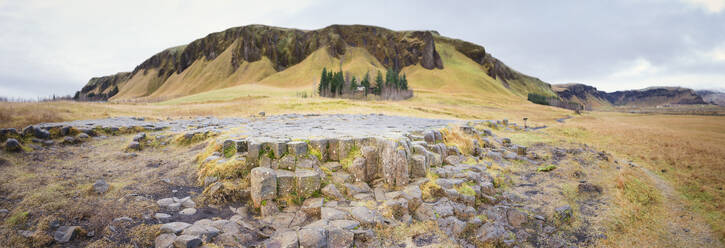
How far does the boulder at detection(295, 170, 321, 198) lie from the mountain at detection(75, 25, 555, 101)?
12200 cm

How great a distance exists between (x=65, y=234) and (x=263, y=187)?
2.93 metres

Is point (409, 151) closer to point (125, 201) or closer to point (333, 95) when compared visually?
point (125, 201)

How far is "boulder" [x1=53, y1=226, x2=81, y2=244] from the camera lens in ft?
13.1

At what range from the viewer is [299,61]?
151m

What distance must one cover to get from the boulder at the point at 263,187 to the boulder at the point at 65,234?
8.64 ft

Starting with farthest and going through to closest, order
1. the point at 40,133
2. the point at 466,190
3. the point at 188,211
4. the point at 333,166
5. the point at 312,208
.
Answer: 1. the point at 40,133
2. the point at 333,166
3. the point at 466,190
4. the point at 312,208
5. the point at 188,211

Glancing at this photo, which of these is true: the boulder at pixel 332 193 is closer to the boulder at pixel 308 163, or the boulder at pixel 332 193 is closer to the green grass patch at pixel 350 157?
the boulder at pixel 308 163

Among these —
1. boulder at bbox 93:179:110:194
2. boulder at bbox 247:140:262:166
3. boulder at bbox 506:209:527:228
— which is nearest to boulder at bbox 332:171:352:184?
boulder at bbox 247:140:262:166

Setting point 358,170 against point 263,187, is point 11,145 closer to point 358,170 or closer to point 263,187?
point 263,187

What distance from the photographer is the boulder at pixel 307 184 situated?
5.80 metres

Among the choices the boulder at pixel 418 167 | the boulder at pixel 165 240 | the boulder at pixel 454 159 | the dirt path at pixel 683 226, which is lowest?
the dirt path at pixel 683 226

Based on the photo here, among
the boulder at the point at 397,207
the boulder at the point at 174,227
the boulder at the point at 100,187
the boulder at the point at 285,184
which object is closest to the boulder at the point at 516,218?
the boulder at the point at 397,207

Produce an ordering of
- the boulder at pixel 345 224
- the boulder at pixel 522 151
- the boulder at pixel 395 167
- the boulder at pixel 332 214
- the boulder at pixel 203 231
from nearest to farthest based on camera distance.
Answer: the boulder at pixel 203 231, the boulder at pixel 345 224, the boulder at pixel 332 214, the boulder at pixel 395 167, the boulder at pixel 522 151

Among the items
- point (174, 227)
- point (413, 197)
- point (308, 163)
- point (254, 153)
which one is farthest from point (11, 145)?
point (413, 197)
